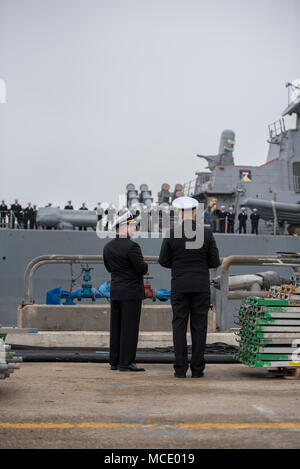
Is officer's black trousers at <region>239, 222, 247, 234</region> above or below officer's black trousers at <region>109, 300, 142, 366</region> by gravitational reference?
above

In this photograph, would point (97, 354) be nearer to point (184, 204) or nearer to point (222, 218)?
point (184, 204)

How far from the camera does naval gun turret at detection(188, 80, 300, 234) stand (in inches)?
896

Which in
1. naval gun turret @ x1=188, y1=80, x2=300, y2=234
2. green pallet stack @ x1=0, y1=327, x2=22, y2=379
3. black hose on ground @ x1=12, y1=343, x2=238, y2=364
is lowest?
black hose on ground @ x1=12, y1=343, x2=238, y2=364

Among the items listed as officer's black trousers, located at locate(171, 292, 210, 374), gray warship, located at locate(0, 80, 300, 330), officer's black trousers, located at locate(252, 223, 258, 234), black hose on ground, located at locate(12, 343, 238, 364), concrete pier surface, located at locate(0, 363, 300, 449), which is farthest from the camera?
officer's black trousers, located at locate(252, 223, 258, 234)

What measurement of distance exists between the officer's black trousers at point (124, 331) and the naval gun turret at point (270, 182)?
16.8 metres

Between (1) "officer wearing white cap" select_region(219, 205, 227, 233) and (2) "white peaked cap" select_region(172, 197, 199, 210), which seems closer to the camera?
(2) "white peaked cap" select_region(172, 197, 199, 210)

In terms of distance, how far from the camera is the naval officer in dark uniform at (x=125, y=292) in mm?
5422

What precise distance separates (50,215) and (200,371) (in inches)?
667

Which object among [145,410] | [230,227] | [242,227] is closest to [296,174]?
[242,227]

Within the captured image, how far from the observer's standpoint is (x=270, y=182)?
79.5ft

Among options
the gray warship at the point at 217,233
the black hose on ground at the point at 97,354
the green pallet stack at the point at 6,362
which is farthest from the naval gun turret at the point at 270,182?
the green pallet stack at the point at 6,362

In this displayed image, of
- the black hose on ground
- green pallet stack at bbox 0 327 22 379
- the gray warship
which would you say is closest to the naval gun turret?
the gray warship

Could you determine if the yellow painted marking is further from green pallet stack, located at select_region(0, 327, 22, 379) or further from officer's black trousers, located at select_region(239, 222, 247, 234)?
officer's black trousers, located at select_region(239, 222, 247, 234)

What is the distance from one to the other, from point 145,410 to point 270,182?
21.5 m
